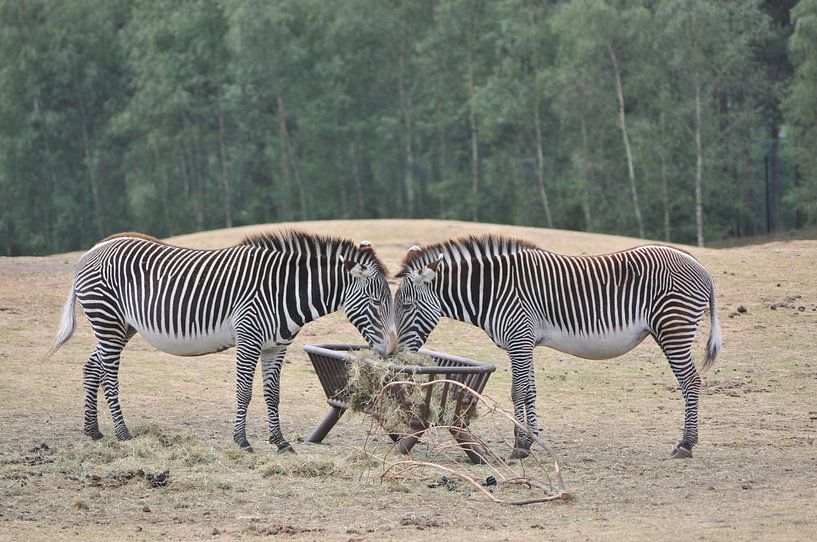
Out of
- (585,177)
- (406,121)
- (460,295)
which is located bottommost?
(460,295)

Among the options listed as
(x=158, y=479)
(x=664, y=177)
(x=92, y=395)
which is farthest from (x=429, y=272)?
(x=664, y=177)

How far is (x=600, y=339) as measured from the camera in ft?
37.4

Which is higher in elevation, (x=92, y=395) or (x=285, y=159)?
(x=285, y=159)

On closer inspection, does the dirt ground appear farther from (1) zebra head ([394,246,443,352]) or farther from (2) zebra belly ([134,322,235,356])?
(1) zebra head ([394,246,443,352])

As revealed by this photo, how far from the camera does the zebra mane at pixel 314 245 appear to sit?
36.7ft

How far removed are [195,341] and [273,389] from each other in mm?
934

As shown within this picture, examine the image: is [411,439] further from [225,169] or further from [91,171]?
[91,171]

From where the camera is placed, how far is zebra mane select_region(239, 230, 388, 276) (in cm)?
1119

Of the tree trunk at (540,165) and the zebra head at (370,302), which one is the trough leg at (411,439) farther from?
the tree trunk at (540,165)

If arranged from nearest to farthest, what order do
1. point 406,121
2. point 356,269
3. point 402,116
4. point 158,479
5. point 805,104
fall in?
point 158,479, point 356,269, point 805,104, point 406,121, point 402,116

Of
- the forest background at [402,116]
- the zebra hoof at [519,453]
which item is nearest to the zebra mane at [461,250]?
the zebra hoof at [519,453]

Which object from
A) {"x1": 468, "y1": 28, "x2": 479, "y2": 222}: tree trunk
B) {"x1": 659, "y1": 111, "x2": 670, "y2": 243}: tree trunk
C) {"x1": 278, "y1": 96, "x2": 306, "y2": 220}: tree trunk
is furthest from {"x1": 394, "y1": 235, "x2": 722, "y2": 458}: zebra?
{"x1": 278, "y1": 96, "x2": 306, "y2": 220}: tree trunk

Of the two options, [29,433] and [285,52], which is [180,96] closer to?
[285,52]

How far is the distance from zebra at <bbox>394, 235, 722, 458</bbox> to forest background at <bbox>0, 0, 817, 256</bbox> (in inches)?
1124
